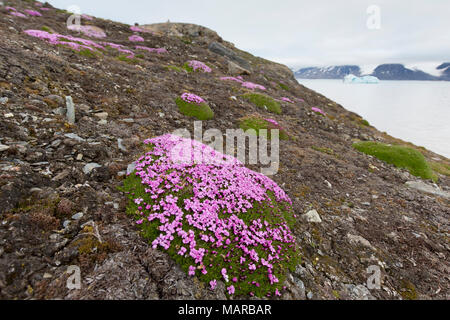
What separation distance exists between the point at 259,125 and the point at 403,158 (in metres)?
11.0

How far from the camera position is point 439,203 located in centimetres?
1102

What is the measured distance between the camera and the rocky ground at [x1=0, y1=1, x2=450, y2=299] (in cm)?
410

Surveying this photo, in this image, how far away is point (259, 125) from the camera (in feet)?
49.1

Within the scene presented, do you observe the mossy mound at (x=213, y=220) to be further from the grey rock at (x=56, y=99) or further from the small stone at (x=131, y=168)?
the grey rock at (x=56, y=99)

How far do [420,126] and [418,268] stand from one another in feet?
230

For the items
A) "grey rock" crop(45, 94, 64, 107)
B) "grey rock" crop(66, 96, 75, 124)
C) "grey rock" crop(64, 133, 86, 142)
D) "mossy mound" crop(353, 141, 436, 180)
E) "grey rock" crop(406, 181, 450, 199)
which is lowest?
"grey rock" crop(406, 181, 450, 199)

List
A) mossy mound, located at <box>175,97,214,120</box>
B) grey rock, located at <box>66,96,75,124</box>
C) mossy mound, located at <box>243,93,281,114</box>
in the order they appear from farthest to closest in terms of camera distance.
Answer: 1. mossy mound, located at <box>243,93,281,114</box>
2. mossy mound, located at <box>175,97,214,120</box>
3. grey rock, located at <box>66,96,75,124</box>

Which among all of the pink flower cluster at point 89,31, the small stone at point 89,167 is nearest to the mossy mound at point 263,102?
the small stone at point 89,167

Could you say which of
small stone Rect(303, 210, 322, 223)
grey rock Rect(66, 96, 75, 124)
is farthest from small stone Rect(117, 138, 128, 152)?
small stone Rect(303, 210, 322, 223)

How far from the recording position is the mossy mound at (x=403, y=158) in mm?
15305

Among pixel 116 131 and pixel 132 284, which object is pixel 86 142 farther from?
pixel 132 284

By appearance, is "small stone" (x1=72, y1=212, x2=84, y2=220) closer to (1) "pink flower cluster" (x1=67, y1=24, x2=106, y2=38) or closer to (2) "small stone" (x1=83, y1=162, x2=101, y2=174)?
(2) "small stone" (x1=83, y1=162, x2=101, y2=174)

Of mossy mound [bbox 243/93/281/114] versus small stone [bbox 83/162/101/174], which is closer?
small stone [bbox 83/162/101/174]

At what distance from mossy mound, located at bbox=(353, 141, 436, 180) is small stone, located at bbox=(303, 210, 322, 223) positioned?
1156 cm
